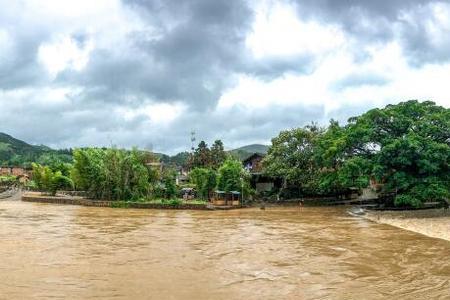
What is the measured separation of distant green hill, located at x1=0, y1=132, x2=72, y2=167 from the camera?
109500mm

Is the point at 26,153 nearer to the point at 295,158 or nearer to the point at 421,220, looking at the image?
the point at 295,158

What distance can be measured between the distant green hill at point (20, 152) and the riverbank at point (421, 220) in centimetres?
9054

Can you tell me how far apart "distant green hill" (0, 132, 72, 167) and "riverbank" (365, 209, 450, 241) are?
90536mm

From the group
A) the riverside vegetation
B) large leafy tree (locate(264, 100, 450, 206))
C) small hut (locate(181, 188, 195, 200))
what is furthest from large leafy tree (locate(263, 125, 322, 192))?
small hut (locate(181, 188, 195, 200))

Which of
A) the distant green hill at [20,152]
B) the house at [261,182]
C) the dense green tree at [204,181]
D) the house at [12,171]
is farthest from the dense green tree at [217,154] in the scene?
the distant green hill at [20,152]

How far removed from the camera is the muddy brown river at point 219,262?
32.4 ft

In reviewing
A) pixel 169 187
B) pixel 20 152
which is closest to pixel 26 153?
pixel 20 152

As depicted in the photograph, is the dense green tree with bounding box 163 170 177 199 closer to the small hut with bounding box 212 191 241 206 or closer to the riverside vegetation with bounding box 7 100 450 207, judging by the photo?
the riverside vegetation with bounding box 7 100 450 207

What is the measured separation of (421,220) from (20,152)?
12299 cm

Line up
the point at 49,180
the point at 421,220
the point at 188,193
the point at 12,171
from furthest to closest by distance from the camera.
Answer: the point at 12,171 < the point at 49,180 < the point at 188,193 < the point at 421,220

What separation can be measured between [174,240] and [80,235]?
167 inches

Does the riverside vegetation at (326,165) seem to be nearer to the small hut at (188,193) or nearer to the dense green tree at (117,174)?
the dense green tree at (117,174)

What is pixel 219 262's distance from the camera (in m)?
13.5

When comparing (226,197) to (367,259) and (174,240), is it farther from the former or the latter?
(367,259)
